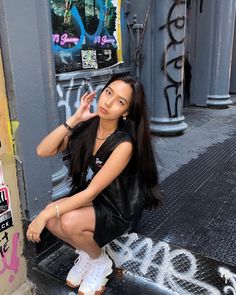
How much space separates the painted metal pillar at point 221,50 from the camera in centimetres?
595

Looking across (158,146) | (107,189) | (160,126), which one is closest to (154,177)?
(107,189)

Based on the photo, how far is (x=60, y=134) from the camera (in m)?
2.02

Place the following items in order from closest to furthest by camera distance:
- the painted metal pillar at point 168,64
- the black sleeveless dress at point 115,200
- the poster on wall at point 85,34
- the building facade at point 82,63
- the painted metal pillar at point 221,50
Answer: the black sleeveless dress at point 115,200 → the building facade at point 82,63 → the poster on wall at point 85,34 → the painted metal pillar at point 168,64 → the painted metal pillar at point 221,50

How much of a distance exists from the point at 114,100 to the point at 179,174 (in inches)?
67.3

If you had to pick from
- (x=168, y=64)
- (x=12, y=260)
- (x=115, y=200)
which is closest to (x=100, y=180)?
(x=115, y=200)

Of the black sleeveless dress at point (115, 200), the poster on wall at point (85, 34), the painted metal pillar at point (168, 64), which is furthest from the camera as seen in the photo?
the painted metal pillar at point (168, 64)

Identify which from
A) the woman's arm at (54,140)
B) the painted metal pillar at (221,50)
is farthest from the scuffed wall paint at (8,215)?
the painted metal pillar at (221,50)

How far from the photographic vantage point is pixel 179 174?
3338mm

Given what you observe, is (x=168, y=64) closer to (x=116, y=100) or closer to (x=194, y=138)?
(x=194, y=138)

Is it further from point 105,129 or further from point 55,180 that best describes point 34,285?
point 105,129

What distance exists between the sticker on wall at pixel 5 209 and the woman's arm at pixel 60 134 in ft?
1.05

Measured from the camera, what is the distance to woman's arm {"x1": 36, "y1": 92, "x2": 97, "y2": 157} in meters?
2.03

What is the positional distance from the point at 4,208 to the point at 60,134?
594 millimetres

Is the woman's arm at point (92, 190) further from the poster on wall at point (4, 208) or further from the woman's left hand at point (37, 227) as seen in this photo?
the poster on wall at point (4, 208)
